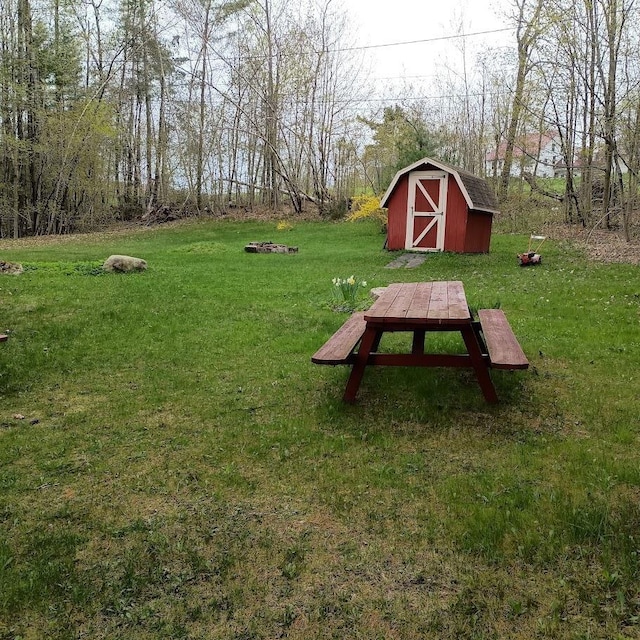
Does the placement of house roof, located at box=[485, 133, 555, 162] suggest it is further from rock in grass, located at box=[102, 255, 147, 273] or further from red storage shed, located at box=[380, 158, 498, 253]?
rock in grass, located at box=[102, 255, 147, 273]

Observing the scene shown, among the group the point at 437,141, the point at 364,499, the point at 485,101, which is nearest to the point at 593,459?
the point at 364,499

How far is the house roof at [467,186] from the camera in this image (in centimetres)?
1327

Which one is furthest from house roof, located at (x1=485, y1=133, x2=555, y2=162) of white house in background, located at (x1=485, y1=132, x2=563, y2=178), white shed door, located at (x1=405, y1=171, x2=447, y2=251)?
white shed door, located at (x1=405, y1=171, x2=447, y2=251)

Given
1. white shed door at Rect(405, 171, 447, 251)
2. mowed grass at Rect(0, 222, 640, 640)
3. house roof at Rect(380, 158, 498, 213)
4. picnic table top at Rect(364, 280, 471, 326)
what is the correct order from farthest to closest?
white shed door at Rect(405, 171, 447, 251)
house roof at Rect(380, 158, 498, 213)
picnic table top at Rect(364, 280, 471, 326)
mowed grass at Rect(0, 222, 640, 640)

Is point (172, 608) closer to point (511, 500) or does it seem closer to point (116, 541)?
point (116, 541)

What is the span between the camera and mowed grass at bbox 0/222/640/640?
1832 mm

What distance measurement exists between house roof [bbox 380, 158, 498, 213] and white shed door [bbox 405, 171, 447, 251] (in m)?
0.26

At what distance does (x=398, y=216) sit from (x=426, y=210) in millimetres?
823

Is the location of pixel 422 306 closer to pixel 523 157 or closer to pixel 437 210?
pixel 437 210

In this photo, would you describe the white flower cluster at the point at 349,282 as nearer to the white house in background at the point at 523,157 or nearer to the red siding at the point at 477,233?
the red siding at the point at 477,233

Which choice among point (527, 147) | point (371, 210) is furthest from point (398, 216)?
point (527, 147)

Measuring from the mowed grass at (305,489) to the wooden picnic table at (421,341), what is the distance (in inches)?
11.4

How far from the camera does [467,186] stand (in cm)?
1348

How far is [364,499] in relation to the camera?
2.54 metres
